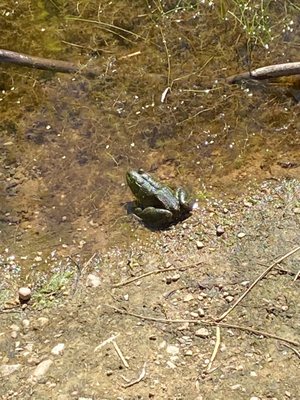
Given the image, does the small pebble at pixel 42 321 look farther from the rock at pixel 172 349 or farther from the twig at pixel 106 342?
the rock at pixel 172 349

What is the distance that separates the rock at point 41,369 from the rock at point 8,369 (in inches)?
5.9

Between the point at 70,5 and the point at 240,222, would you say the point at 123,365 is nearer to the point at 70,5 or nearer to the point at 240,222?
the point at 240,222

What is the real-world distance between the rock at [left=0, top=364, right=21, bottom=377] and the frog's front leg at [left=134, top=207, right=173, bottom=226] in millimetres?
1525

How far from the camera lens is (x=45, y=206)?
17.9ft

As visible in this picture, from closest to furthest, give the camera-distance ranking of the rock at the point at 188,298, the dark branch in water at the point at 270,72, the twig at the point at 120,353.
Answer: the twig at the point at 120,353 < the rock at the point at 188,298 < the dark branch in water at the point at 270,72

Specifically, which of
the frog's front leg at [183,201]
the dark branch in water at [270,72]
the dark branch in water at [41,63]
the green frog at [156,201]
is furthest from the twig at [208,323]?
the dark branch in water at [41,63]

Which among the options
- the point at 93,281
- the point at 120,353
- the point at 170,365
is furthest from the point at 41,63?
the point at 170,365

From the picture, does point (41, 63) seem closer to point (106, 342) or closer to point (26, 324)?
point (26, 324)

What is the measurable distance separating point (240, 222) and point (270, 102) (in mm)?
1452

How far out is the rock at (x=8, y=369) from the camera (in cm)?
433

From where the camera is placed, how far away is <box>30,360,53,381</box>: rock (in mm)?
4258

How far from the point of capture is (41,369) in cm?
430

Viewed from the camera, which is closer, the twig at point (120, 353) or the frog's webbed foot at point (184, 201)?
the twig at point (120, 353)

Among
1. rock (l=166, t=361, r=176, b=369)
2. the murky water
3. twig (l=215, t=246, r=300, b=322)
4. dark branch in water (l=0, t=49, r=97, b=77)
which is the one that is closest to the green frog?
the murky water
